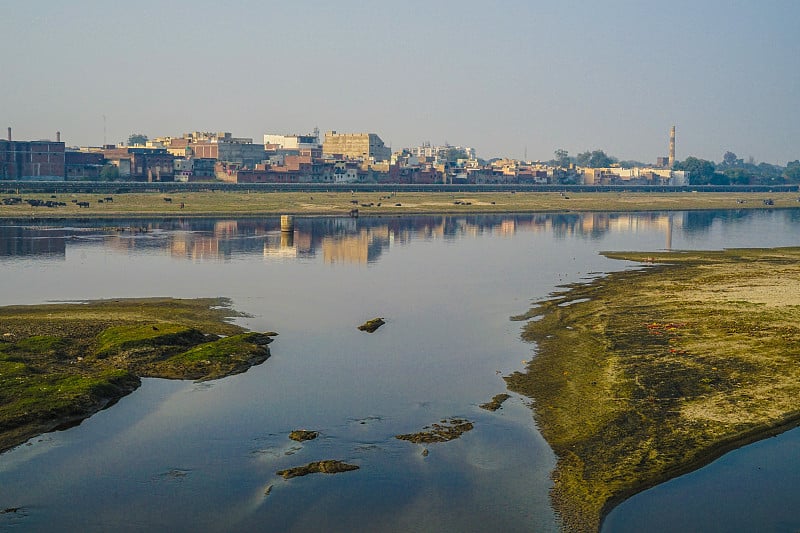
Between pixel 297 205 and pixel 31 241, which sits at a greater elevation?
pixel 297 205

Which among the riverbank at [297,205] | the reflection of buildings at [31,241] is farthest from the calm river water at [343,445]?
the riverbank at [297,205]

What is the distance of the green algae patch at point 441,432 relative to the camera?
24484mm

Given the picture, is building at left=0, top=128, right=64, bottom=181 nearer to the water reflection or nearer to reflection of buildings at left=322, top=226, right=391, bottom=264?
the water reflection

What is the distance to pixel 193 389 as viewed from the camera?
1167 inches

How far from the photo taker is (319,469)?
2220 centimetres

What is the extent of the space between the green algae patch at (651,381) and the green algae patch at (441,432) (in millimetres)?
2300

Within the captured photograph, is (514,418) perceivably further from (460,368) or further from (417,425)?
(460,368)

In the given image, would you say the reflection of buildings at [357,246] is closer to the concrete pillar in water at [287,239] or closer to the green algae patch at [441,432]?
the concrete pillar in water at [287,239]

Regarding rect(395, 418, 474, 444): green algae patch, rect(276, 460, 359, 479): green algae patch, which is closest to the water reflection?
rect(395, 418, 474, 444): green algae patch

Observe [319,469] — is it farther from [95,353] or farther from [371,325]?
[371,325]

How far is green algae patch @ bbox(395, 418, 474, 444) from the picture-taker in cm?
2448

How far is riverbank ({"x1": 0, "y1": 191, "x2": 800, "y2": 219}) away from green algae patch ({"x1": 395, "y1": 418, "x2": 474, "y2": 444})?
9918 cm

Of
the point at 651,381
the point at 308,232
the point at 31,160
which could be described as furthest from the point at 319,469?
the point at 31,160

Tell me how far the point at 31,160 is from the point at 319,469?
18936cm
